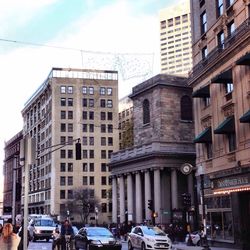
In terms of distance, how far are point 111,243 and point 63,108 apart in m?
98.1

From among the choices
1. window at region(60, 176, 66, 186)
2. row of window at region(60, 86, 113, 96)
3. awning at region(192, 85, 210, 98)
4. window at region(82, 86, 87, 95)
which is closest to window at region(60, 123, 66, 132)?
row of window at region(60, 86, 113, 96)

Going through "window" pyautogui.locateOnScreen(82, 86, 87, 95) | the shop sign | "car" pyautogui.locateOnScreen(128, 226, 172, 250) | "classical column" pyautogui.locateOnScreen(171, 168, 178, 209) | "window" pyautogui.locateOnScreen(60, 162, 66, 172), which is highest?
"window" pyautogui.locateOnScreen(82, 86, 87, 95)

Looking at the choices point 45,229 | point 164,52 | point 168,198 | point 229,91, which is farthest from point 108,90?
point 229,91

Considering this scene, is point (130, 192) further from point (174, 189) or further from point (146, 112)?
point (146, 112)

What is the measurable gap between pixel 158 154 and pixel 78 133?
61138 millimetres

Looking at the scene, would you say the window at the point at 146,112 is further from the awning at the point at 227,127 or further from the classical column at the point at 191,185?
the awning at the point at 227,127

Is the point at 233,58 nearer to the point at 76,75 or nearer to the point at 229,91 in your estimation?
the point at 229,91

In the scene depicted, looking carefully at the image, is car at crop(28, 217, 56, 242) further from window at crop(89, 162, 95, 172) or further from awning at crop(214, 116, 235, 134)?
window at crop(89, 162, 95, 172)

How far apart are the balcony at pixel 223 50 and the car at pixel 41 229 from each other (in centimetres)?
1722

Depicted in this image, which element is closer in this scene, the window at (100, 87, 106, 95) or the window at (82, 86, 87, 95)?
the window at (82, 86, 87, 95)

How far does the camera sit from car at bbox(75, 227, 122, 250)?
2786 centimetres

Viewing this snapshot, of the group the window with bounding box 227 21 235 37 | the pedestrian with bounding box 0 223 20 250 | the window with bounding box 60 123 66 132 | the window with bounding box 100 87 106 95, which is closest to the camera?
the pedestrian with bounding box 0 223 20 250

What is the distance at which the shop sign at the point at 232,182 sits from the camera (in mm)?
29883

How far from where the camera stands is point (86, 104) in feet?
412
